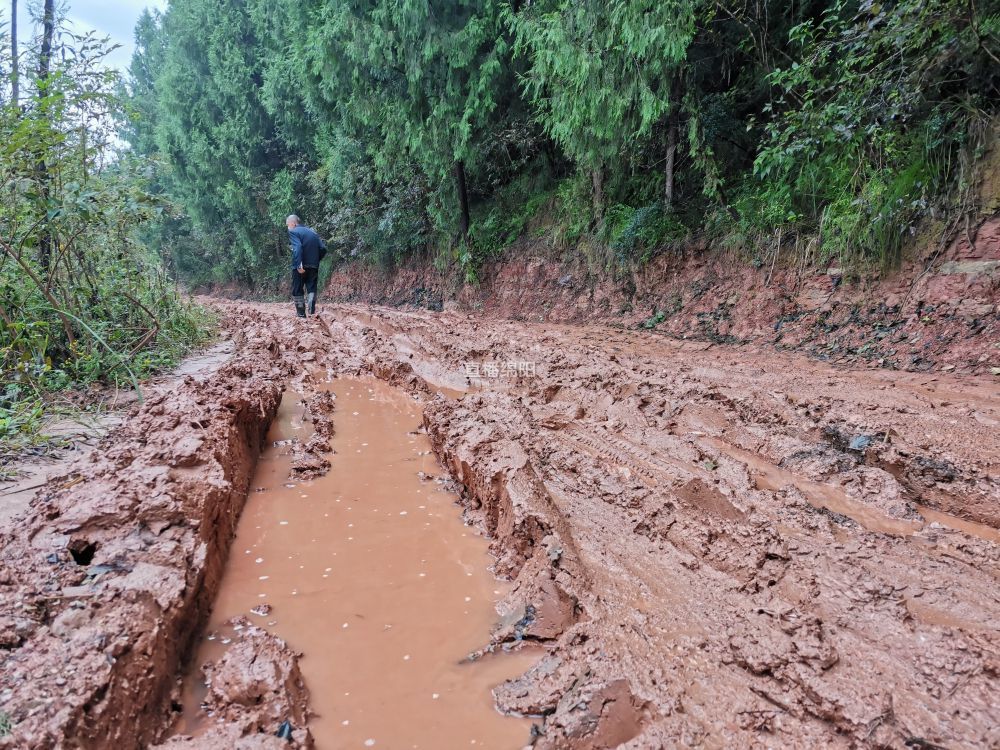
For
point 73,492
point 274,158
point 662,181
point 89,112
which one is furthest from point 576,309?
point 274,158

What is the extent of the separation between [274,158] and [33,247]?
61.2ft

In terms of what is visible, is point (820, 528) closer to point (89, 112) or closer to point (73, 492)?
point (73, 492)

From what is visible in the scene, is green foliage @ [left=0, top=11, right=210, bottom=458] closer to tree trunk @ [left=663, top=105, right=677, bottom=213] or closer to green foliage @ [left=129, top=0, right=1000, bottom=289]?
green foliage @ [left=129, top=0, right=1000, bottom=289]

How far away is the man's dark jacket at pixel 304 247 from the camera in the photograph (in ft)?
32.7

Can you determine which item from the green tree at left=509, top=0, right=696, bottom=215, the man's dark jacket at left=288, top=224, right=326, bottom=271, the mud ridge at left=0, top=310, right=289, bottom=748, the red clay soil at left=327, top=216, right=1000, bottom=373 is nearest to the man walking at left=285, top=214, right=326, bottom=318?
the man's dark jacket at left=288, top=224, right=326, bottom=271

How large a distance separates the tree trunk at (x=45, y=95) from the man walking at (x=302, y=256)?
4.20m

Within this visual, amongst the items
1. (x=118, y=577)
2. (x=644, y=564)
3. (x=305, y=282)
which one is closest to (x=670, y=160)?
(x=305, y=282)

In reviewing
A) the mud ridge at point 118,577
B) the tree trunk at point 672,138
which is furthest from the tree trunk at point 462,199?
the mud ridge at point 118,577

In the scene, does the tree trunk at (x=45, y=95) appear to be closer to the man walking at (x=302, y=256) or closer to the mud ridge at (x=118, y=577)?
the mud ridge at (x=118, y=577)

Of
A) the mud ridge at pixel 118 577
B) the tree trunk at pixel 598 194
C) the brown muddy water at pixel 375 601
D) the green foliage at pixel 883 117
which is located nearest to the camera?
the mud ridge at pixel 118 577

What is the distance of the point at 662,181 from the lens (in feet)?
29.5

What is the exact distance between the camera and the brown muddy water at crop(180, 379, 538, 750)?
1816 mm

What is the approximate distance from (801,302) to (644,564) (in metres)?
5.06

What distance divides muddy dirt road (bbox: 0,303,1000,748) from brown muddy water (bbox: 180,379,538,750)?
9cm
